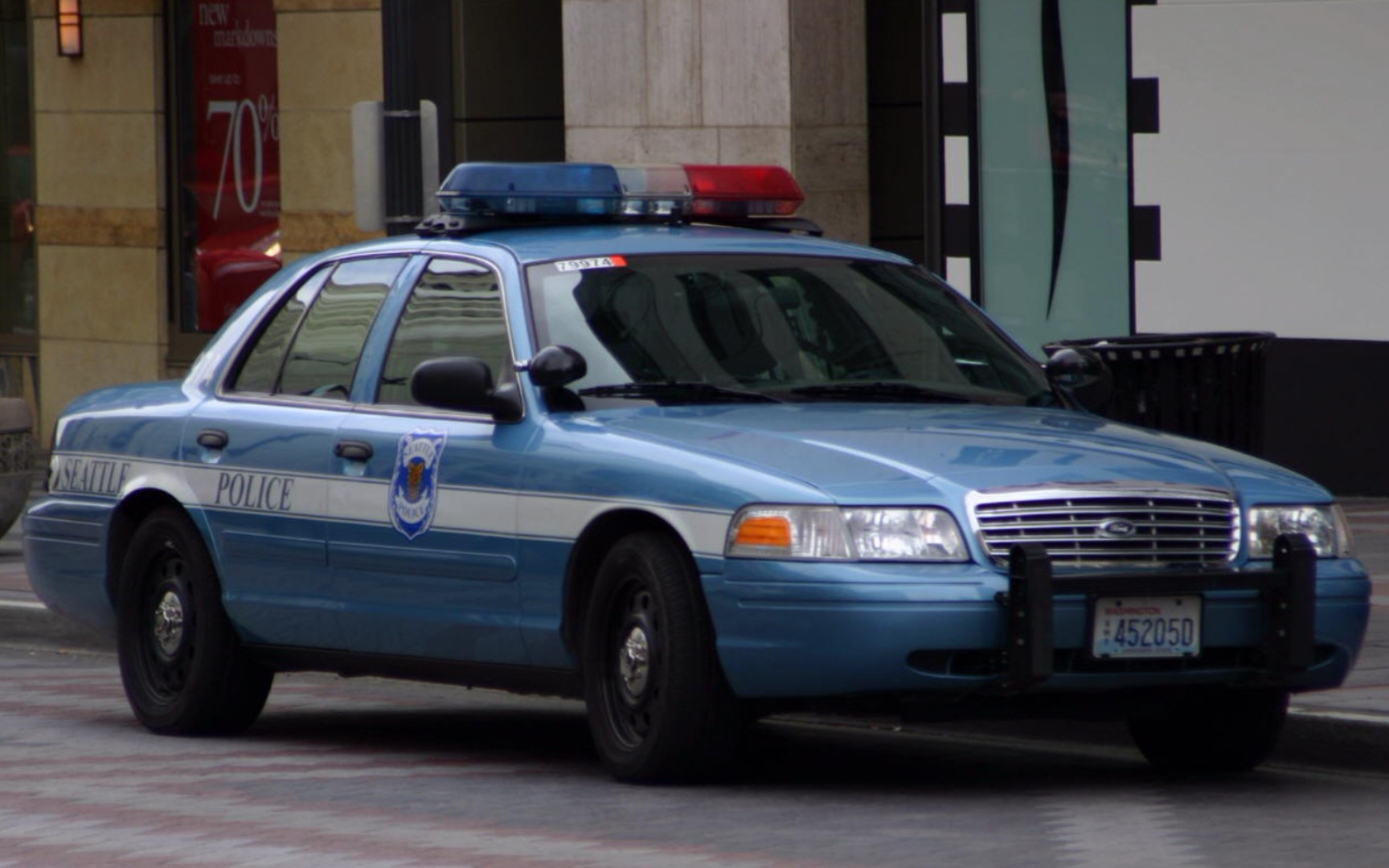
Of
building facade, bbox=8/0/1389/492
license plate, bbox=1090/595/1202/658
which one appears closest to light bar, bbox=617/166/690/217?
license plate, bbox=1090/595/1202/658

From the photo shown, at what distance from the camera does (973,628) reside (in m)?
6.91

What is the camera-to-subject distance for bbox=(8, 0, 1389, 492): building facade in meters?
14.9

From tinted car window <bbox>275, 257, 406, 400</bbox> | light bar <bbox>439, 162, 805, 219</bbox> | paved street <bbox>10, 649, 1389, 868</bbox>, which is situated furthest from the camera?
light bar <bbox>439, 162, 805, 219</bbox>

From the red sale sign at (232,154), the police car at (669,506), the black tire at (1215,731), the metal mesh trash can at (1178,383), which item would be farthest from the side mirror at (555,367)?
the red sale sign at (232,154)

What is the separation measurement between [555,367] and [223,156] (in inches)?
535

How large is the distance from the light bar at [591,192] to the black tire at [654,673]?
5.49ft

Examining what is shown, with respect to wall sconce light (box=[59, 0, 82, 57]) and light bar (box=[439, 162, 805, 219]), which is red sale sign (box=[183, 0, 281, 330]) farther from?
light bar (box=[439, 162, 805, 219])

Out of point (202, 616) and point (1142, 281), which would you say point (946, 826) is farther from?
point (1142, 281)

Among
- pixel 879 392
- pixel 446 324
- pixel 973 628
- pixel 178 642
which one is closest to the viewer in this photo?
pixel 973 628

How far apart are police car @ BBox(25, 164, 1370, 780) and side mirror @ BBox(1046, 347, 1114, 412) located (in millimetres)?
23

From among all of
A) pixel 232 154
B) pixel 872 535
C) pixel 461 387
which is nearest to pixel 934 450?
pixel 872 535

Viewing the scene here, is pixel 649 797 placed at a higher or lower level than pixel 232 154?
lower

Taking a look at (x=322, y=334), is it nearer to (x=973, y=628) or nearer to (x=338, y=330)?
(x=338, y=330)

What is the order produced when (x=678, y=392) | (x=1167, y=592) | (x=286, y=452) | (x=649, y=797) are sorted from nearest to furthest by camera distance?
1. (x=1167, y=592)
2. (x=649, y=797)
3. (x=678, y=392)
4. (x=286, y=452)
